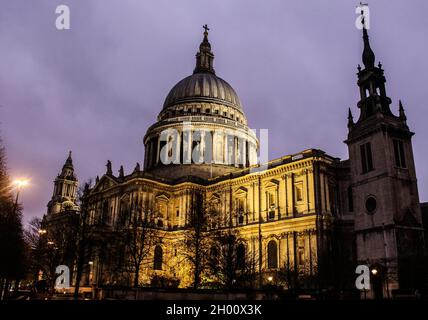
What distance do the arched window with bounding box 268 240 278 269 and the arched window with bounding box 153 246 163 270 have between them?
17.9 m

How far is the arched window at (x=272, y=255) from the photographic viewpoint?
53906 mm

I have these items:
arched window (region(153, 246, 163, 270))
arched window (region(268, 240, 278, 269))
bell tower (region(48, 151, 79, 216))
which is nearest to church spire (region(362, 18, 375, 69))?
arched window (region(268, 240, 278, 269))

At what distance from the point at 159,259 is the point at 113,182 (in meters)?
16.1

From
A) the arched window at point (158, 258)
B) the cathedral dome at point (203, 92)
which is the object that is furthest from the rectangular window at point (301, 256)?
the cathedral dome at point (203, 92)

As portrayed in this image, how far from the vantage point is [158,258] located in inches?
2470

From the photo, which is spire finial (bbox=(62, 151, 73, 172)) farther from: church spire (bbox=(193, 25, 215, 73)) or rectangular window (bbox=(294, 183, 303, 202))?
rectangular window (bbox=(294, 183, 303, 202))

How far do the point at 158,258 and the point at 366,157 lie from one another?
37.1 meters

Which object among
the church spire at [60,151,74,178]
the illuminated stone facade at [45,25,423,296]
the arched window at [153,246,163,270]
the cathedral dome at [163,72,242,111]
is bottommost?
the arched window at [153,246,163,270]

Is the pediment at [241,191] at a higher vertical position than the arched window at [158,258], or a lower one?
higher

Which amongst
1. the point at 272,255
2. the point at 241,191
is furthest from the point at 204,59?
the point at 272,255

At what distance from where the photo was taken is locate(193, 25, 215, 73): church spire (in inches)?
3898

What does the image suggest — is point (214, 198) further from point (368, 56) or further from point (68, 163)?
point (68, 163)
